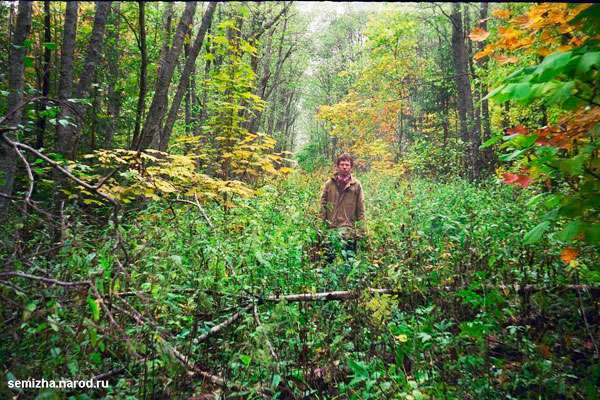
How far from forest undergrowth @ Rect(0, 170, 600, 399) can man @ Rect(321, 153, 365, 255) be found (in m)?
1.50

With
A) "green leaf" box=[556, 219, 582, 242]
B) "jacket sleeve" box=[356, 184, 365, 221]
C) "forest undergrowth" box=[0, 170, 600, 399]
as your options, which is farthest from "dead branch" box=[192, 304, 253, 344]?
"jacket sleeve" box=[356, 184, 365, 221]

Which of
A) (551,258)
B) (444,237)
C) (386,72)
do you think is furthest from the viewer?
(386,72)

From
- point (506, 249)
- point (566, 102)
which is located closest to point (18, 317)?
point (566, 102)

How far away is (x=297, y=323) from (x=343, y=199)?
340cm

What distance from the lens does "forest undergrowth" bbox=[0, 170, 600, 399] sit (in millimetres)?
2418

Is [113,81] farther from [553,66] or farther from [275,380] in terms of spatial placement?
[553,66]

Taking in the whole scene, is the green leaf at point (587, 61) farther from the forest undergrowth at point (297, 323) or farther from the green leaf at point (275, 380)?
the green leaf at point (275, 380)

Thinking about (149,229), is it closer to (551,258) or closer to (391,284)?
(391,284)

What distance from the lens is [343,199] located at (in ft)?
20.9

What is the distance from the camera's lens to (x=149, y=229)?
4488mm

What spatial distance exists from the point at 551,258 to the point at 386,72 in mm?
18558

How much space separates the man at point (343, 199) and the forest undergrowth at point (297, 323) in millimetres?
1505

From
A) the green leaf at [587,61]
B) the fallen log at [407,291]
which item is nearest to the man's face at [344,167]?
the fallen log at [407,291]

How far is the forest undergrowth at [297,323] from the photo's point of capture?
95.2 inches
